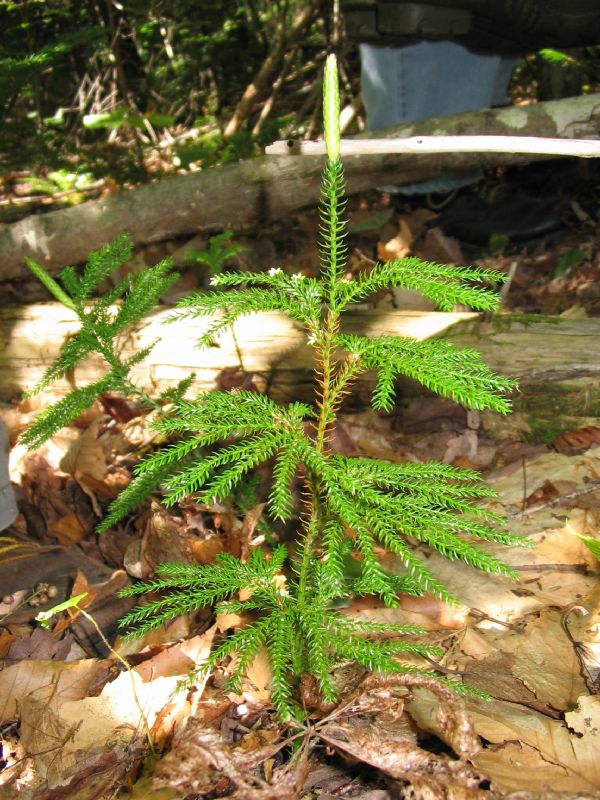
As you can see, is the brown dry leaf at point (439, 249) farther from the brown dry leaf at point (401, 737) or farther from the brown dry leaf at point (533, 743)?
the brown dry leaf at point (401, 737)

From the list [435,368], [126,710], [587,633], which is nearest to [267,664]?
[126,710]

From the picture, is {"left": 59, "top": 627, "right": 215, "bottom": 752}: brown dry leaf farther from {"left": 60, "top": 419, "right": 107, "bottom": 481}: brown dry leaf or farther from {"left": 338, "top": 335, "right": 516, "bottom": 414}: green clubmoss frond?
{"left": 60, "top": 419, "right": 107, "bottom": 481}: brown dry leaf

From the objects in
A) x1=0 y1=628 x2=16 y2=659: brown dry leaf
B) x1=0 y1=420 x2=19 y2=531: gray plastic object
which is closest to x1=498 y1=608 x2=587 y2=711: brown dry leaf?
x1=0 y1=628 x2=16 y2=659: brown dry leaf

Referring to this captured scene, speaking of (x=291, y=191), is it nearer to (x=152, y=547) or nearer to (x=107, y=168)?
(x=107, y=168)

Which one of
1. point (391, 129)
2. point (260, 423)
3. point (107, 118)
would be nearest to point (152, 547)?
point (260, 423)

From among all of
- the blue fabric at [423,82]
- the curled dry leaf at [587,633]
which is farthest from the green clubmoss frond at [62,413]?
the blue fabric at [423,82]

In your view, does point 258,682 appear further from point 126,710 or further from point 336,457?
point 336,457
